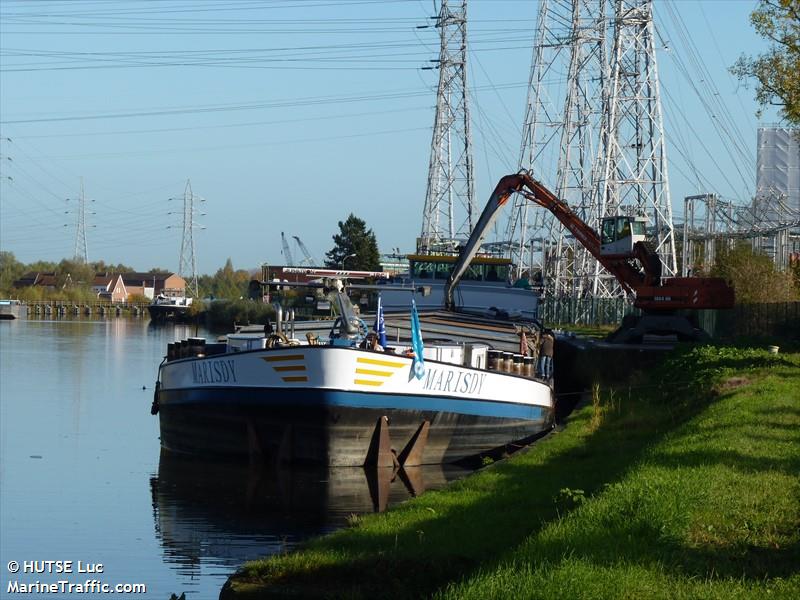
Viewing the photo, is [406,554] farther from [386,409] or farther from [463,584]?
[386,409]

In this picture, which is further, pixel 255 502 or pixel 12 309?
pixel 12 309

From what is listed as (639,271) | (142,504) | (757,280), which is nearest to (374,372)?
(142,504)

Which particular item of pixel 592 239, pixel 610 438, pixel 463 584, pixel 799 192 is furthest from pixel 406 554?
pixel 799 192

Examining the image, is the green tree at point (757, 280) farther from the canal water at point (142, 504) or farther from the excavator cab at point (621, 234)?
the canal water at point (142, 504)

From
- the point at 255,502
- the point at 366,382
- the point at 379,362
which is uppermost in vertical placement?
the point at 379,362

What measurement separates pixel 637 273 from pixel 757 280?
14.6m

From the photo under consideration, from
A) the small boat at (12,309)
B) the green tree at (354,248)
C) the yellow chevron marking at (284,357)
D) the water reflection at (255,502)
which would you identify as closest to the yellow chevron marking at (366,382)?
the yellow chevron marking at (284,357)

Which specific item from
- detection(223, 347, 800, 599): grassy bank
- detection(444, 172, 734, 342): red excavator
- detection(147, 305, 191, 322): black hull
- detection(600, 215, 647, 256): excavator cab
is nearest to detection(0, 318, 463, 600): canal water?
detection(223, 347, 800, 599): grassy bank

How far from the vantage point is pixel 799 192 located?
12094 centimetres

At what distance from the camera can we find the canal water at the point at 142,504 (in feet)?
55.1

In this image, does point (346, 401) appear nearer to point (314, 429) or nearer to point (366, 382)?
point (366, 382)

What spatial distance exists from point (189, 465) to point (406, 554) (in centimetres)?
1491

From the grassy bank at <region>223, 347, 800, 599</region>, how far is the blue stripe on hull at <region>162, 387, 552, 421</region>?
144 inches

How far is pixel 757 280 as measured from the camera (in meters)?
60.2
